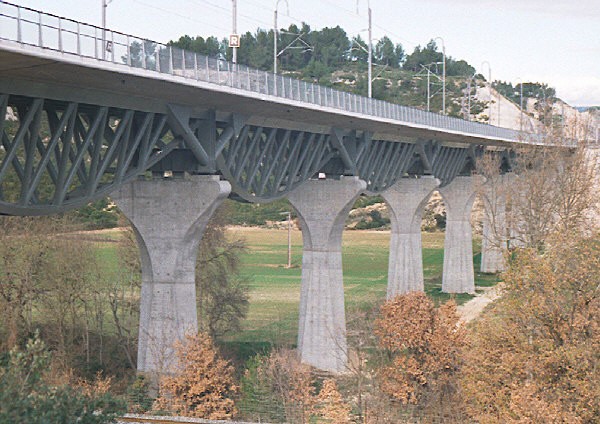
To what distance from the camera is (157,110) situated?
3734cm

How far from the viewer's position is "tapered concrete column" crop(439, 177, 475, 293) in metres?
90.2

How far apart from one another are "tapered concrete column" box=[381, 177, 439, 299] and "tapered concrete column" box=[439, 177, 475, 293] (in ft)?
41.6

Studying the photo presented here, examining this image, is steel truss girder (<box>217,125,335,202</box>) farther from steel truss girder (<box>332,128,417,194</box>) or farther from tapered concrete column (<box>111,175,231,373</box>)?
tapered concrete column (<box>111,175,231,373</box>)

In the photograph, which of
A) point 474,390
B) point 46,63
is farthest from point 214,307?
point 46,63

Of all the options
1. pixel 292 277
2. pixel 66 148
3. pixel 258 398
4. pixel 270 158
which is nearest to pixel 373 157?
pixel 270 158

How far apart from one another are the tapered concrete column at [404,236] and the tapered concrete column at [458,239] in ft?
41.6

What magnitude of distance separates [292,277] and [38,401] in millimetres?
79792

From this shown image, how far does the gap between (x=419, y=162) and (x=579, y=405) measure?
46406 millimetres

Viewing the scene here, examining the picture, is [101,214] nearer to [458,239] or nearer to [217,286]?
[458,239]

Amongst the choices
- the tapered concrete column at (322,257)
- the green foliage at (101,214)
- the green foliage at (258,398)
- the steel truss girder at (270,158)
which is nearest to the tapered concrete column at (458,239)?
the green foliage at (101,214)

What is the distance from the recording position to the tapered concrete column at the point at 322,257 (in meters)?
57.6

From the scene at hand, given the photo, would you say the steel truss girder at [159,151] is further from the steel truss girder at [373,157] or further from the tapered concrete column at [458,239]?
the tapered concrete column at [458,239]

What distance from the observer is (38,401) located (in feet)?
69.0

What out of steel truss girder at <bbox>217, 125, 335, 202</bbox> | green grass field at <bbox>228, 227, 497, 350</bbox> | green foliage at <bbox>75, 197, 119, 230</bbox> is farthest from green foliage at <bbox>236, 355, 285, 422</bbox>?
green foliage at <bbox>75, 197, 119, 230</bbox>
